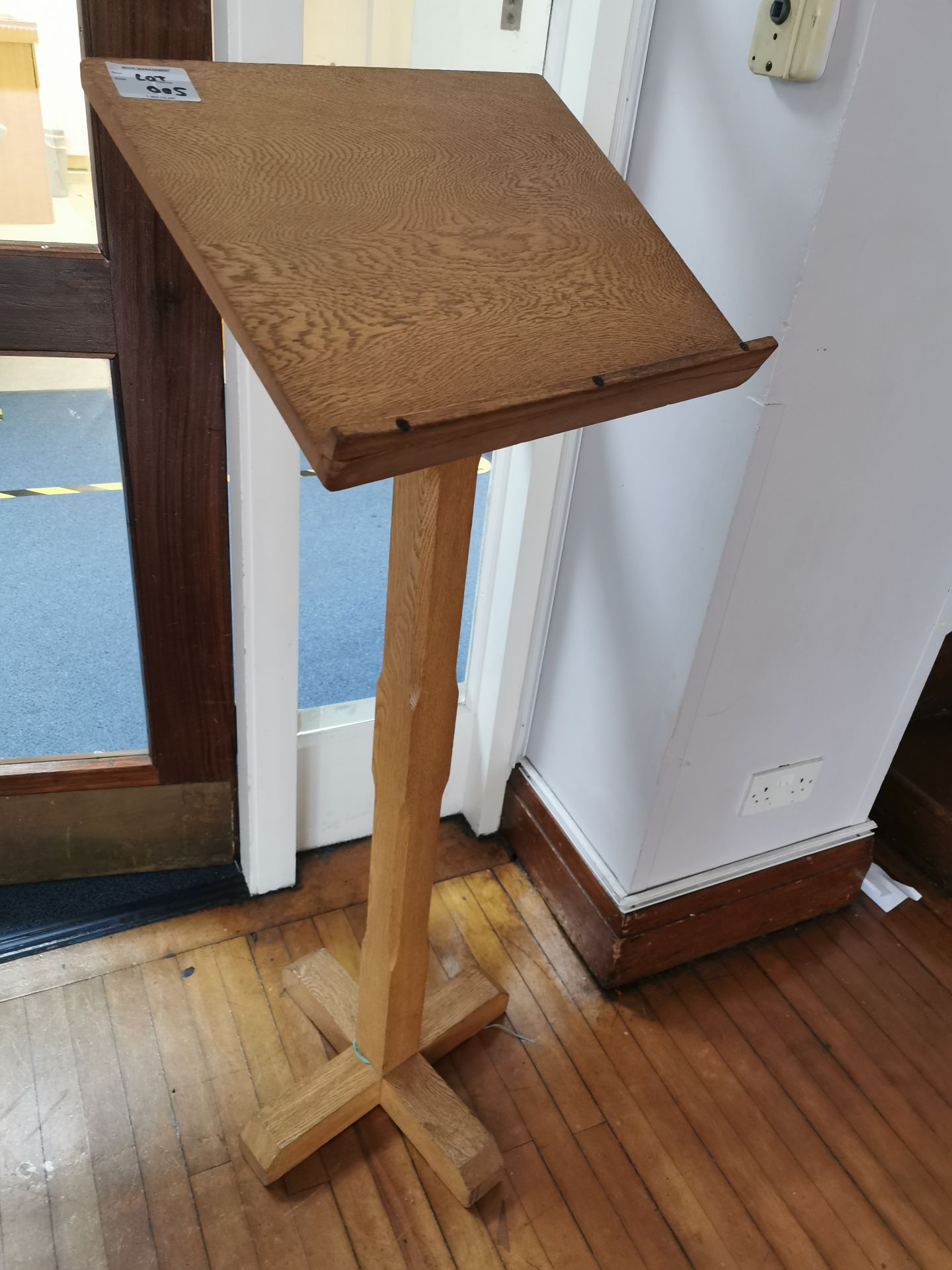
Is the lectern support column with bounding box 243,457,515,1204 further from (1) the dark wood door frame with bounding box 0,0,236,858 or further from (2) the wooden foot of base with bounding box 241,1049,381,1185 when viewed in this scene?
(1) the dark wood door frame with bounding box 0,0,236,858

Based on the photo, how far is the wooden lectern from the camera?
2.74 feet

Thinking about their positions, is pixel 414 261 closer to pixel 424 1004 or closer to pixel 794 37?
pixel 794 37

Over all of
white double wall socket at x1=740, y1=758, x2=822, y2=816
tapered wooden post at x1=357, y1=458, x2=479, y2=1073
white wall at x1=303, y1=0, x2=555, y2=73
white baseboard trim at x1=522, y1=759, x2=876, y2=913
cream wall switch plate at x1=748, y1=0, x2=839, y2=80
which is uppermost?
cream wall switch plate at x1=748, y1=0, x2=839, y2=80

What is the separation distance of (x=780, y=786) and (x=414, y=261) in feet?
4.22

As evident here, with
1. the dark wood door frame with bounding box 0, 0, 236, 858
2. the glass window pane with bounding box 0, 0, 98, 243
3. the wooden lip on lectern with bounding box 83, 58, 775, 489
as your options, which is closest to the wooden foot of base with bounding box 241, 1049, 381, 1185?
the dark wood door frame with bounding box 0, 0, 236, 858

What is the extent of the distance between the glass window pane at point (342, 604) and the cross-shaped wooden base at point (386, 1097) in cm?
59

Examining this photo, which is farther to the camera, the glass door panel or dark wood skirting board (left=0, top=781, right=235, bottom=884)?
the glass door panel

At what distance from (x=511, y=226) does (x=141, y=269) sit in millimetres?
660

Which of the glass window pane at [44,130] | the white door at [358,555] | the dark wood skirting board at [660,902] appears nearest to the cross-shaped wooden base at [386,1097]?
the dark wood skirting board at [660,902]

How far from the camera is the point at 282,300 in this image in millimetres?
851

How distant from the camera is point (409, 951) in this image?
148 centimetres

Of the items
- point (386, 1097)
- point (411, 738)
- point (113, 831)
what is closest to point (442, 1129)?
point (386, 1097)

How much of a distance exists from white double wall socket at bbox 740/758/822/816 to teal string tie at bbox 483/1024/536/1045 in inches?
21.8

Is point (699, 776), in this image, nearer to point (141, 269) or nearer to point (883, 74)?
point (883, 74)
